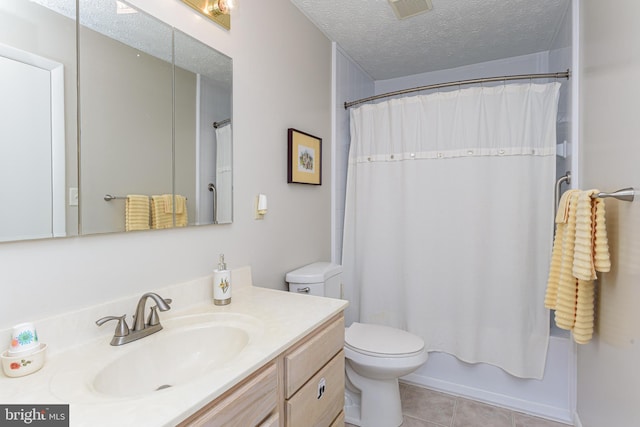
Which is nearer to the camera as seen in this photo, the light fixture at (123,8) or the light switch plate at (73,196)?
the light switch plate at (73,196)

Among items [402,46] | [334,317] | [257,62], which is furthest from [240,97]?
[402,46]

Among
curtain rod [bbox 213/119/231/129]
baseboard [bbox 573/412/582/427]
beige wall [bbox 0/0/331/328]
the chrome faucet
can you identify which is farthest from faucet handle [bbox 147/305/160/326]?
baseboard [bbox 573/412/582/427]

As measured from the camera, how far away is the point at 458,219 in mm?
2072

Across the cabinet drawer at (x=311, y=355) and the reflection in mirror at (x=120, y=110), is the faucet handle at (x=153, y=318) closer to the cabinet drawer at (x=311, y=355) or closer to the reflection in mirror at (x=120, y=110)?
the reflection in mirror at (x=120, y=110)

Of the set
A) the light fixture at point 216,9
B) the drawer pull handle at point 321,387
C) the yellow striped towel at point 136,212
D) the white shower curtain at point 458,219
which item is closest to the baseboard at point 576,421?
the white shower curtain at point 458,219

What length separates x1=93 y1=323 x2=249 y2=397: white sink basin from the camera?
83 centimetres

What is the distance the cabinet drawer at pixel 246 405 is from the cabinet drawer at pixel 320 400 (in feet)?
0.37

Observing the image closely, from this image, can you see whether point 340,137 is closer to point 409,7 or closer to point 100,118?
point 409,7

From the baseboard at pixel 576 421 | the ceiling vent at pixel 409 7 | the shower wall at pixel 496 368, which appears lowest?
the baseboard at pixel 576 421

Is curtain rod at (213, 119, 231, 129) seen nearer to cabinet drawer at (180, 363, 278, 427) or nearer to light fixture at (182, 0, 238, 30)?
light fixture at (182, 0, 238, 30)

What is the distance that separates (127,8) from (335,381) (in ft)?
4.96

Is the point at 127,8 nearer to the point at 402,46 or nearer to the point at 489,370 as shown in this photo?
the point at 402,46

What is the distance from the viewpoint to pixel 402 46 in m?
2.37

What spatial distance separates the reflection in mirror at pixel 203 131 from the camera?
1248 mm
